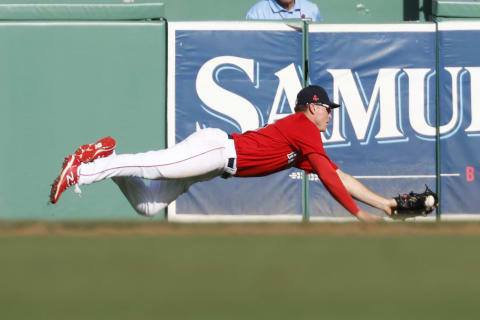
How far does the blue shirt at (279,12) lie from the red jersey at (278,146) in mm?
2744

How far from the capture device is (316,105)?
20.4 ft

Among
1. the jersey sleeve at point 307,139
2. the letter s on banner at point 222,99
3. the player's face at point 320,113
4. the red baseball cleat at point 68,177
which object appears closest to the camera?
the jersey sleeve at point 307,139

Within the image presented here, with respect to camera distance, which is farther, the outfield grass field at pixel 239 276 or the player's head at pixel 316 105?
the player's head at pixel 316 105

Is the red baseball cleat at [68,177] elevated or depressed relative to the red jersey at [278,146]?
depressed

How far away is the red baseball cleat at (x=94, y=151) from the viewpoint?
601 cm

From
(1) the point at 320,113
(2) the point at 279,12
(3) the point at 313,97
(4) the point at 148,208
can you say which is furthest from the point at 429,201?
(2) the point at 279,12

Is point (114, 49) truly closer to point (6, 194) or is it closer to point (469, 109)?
point (6, 194)

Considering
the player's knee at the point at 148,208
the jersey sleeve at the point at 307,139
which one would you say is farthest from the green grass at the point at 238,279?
the player's knee at the point at 148,208

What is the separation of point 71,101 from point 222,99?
4.98ft

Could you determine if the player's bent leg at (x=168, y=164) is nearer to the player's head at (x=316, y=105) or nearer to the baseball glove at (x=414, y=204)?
the player's head at (x=316, y=105)

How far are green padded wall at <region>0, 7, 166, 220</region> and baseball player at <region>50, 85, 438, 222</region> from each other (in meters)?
1.88

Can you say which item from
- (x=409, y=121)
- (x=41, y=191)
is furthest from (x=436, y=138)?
(x=41, y=191)

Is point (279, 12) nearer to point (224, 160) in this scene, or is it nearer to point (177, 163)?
point (224, 160)

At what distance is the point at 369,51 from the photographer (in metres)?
8.23
